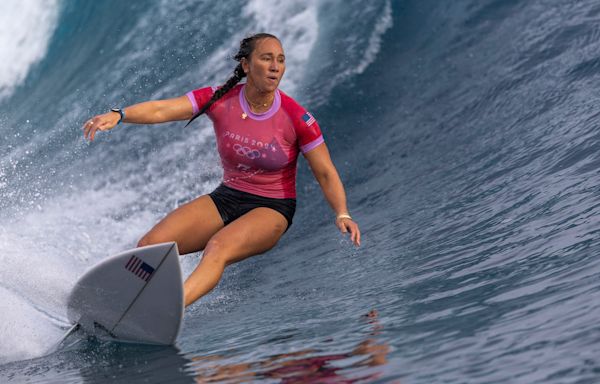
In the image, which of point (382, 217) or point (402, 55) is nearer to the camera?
point (382, 217)

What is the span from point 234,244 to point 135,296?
56 cm

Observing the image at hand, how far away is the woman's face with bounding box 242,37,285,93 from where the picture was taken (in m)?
4.82

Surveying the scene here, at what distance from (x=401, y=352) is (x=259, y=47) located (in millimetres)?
2142

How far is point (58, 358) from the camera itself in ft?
14.8

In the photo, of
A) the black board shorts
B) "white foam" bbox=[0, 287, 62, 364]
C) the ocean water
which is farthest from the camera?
the black board shorts

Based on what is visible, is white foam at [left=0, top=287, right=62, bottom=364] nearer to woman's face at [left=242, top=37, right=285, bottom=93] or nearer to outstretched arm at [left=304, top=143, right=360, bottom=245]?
outstretched arm at [left=304, top=143, right=360, bottom=245]

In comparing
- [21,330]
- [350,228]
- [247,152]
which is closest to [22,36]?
[21,330]

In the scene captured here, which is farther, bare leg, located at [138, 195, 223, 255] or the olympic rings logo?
the olympic rings logo

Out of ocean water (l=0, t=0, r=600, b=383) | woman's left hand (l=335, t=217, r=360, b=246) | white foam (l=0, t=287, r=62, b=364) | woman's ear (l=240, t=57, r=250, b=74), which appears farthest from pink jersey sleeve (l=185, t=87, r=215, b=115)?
white foam (l=0, t=287, r=62, b=364)

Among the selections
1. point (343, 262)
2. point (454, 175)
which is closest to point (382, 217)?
point (454, 175)

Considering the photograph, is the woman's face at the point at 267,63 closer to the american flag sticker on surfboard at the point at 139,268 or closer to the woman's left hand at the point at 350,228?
the woman's left hand at the point at 350,228

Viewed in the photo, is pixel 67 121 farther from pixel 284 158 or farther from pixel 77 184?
pixel 284 158

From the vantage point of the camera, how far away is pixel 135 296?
4.49m

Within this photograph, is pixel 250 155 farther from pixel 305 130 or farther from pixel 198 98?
pixel 198 98
